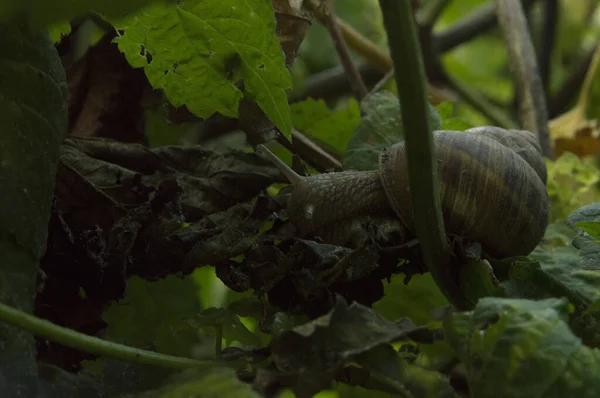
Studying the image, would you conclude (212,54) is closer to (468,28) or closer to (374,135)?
(374,135)

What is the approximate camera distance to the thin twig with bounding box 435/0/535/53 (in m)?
1.73

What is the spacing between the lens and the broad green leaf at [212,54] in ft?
2.00

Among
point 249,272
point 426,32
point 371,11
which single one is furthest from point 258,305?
point 371,11

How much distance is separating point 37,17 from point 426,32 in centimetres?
114

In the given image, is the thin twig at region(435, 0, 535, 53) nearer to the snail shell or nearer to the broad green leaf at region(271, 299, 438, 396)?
the snail shell

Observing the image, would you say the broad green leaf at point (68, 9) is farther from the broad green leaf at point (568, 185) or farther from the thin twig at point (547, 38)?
the thin twig at point (547, 38)

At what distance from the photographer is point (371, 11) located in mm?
2080

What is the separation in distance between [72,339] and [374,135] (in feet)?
1.44

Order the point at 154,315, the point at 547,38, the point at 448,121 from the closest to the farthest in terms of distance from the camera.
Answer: the point at 154,315, the point at 448,121, the point at 547,38

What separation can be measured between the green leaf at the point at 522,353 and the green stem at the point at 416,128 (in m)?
0.09

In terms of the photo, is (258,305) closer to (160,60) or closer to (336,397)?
(336,397)

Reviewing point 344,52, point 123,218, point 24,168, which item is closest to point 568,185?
point 344,52

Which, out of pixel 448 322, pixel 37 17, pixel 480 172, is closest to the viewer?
pixel 37 17

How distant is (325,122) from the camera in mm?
948
